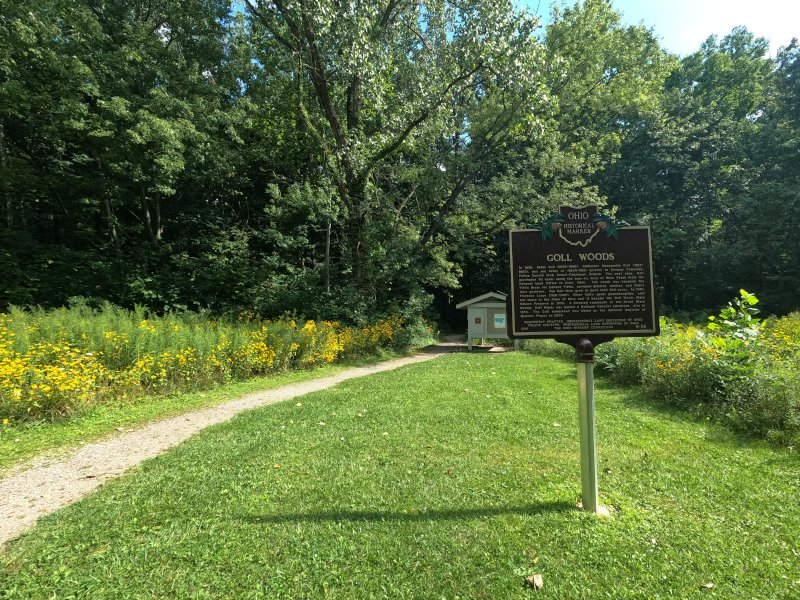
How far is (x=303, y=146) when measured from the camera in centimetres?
1998

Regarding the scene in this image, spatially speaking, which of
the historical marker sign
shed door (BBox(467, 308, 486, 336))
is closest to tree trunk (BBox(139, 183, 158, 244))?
shed door (BBox(467, 308, 486, 336))

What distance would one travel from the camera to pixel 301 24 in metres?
13.6

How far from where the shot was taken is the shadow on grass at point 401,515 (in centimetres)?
327

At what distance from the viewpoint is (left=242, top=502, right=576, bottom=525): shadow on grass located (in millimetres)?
3270

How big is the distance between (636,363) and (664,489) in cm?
558

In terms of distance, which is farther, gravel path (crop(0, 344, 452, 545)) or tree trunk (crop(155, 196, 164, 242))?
tree trunk (crop(155, 196, 164, 242))

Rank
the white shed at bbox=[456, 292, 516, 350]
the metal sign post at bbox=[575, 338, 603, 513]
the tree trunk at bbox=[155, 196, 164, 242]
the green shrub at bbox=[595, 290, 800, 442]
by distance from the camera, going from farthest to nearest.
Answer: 1. the tree trunk at bbox=[155, 196, 164, 242]
2. the white shed at bbox=[456, 292, 516, 350]
3. the green shrub at bbox=[595, 290, 800, 442]
4. the metal sign post at bbox=[575, 338, 603, 513]

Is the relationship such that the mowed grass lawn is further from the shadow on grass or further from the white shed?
the white shed

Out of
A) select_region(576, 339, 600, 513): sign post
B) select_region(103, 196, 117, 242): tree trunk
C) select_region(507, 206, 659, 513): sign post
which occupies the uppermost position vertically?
select_region(103, 196, 117, 242): tree trunk

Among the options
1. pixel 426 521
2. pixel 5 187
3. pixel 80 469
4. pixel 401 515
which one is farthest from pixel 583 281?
pixel 5 187

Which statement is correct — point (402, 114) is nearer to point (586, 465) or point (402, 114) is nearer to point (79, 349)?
point (79, 349)

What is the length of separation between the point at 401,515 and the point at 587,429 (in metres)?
Result: 1.68

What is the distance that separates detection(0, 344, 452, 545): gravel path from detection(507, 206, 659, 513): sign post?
4.20 m

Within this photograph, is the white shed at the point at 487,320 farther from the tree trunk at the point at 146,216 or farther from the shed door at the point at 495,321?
the tree trunk at the point at 146,216
